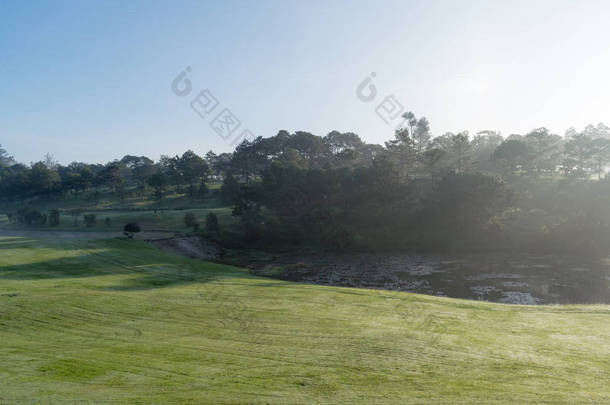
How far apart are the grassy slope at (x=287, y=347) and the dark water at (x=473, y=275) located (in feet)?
33.7

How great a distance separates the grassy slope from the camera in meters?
8.14

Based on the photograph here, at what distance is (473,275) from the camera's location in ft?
113

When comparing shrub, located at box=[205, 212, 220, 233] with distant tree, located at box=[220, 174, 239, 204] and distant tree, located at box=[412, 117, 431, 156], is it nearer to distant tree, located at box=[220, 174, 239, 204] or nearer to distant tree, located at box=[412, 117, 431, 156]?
distant tree, located at box=[220, 174, 239, 204]

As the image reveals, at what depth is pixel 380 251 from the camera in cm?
5031

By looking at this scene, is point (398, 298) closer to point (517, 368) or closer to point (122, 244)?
point (517, 368)

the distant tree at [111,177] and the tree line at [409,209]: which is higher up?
the distant tree at [111,177]

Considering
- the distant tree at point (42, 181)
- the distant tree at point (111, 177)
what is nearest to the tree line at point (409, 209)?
the distant tree at point (111, 177)

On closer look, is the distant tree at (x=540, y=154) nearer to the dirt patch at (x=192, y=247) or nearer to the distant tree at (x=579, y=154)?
the distant tree at (x=579, y=154)

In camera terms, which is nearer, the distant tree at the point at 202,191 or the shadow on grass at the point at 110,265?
the shadow on grass at the point at 110,265

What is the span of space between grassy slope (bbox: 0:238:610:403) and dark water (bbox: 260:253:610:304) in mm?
10266

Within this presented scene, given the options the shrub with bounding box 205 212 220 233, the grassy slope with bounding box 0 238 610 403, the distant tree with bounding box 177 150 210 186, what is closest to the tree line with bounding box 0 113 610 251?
the shrub with bounding box 205 212 220 233

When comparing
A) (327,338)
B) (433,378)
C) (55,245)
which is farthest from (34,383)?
(55,245)

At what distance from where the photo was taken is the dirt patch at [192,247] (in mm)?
43125

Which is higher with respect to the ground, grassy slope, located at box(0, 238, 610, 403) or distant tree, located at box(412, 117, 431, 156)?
distant tree, located at box(412, 117, 431, 156)
